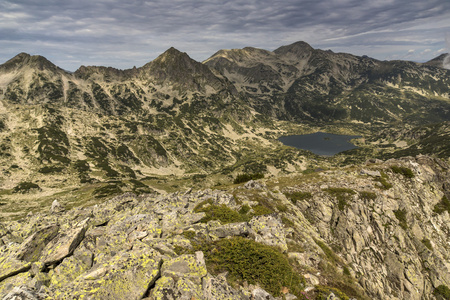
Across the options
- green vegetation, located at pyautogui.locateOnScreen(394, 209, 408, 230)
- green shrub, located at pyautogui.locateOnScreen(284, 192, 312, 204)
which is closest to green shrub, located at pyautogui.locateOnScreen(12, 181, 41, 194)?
green shrub, located at pyautogui.locateOnScreen(284, 192, 312, 204)

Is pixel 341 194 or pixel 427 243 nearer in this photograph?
pixel 427 243

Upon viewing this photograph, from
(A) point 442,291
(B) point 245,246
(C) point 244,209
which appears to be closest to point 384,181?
(A) point 442,291

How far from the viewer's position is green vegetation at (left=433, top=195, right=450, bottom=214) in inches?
2020

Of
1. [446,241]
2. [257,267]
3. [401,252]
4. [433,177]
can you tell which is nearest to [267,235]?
[257,267]

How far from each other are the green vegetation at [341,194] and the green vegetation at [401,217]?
942cm

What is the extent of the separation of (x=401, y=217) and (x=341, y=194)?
40.5 ft

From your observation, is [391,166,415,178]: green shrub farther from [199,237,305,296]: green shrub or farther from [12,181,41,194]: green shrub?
[12,181,41,194]: green shrub

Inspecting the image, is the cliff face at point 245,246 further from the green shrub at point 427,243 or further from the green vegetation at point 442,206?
the green vegetation at point 442,206

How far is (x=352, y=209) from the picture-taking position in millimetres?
41469

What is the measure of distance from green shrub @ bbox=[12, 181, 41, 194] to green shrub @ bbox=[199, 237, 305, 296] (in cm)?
21358

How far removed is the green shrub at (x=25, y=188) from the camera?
165750mm

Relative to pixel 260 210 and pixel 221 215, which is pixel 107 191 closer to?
pixel 260 210

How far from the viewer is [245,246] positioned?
17.6 metres

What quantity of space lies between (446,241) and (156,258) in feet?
207
